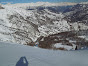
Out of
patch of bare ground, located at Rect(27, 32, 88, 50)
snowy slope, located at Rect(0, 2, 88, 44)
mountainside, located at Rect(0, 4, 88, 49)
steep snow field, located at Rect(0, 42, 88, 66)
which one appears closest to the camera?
steep snow field, located at Rect(0, 42, 88, 66)

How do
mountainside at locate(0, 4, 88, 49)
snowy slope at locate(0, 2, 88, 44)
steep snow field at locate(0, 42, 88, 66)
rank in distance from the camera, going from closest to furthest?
steep snow field at locate(0, 42, 88, 66) → snowy slope at locate(0, 2, 88, 44) → mountainside at locate(0, 4, 88, 49)

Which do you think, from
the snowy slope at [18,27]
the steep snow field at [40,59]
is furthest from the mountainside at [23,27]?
the steep snow field at [40,59]

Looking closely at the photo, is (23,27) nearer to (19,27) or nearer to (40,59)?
(19,27)

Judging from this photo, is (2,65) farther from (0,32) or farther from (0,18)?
(0,18)

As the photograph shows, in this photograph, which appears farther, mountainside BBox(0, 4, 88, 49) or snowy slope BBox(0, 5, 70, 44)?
mountainside BBox(0, 4, 88, 49)

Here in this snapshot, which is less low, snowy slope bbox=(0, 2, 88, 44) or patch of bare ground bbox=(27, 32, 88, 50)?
snowy slope bbox=(0, 2, 88, 44)

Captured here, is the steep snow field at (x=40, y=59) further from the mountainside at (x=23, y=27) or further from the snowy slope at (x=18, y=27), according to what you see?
the snowy slope at (x=18, y=27)

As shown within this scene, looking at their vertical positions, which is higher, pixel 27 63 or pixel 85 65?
pixel 27 63

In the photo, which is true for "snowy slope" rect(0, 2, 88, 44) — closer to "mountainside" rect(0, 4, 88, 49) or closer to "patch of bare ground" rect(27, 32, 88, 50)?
"mountainside" rect(0, 4, 88, 49)

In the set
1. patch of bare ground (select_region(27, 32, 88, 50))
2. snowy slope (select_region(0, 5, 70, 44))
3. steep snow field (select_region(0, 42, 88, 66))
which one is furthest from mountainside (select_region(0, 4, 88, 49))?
steep snow field (select_region(0, 42, 88, 66))

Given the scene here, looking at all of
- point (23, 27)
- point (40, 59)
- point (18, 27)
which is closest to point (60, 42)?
point (23, 27)

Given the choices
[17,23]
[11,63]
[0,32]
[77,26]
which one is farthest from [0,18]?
[77,26]
